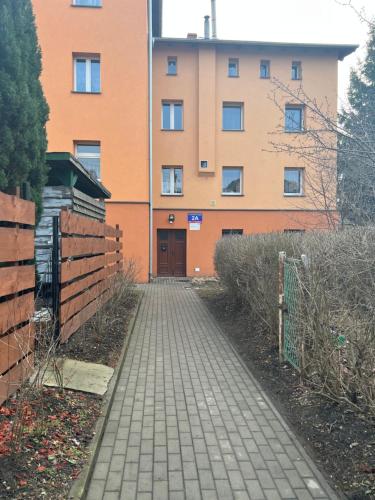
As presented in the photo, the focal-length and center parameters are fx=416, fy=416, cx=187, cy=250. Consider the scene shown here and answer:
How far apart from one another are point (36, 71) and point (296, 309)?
5399 millimetres

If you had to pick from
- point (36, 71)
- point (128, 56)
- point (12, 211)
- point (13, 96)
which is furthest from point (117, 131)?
point (12, 211)

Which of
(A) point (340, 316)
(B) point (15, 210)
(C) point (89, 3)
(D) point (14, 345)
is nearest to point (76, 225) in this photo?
(B) point (15, 210)

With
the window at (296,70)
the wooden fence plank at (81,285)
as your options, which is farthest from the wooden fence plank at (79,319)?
the window at (296,70)

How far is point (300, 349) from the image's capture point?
15.4ft

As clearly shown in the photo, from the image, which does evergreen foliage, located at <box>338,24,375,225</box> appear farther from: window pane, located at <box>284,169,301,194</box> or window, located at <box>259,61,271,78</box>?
window, located at <box>259,61,271,78</box>

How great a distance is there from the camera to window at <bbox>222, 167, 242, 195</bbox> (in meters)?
20.4

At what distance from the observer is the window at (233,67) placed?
A: 66.8 ft

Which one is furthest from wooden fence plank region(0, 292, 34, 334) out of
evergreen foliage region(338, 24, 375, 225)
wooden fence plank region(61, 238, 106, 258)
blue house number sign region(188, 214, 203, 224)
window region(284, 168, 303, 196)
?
window region(284, 168, 303, 196)

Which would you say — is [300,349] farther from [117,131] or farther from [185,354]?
[117,131]

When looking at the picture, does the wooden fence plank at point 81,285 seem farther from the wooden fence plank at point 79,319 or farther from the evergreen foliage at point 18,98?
the evergreen foliage at point 18,98

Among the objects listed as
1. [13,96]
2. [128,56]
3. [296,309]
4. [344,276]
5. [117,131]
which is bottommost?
[296,309]

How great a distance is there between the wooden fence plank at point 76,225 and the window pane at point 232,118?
13.8 metres

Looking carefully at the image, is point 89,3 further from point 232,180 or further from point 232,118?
point 232,180

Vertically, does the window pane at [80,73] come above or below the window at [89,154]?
above
